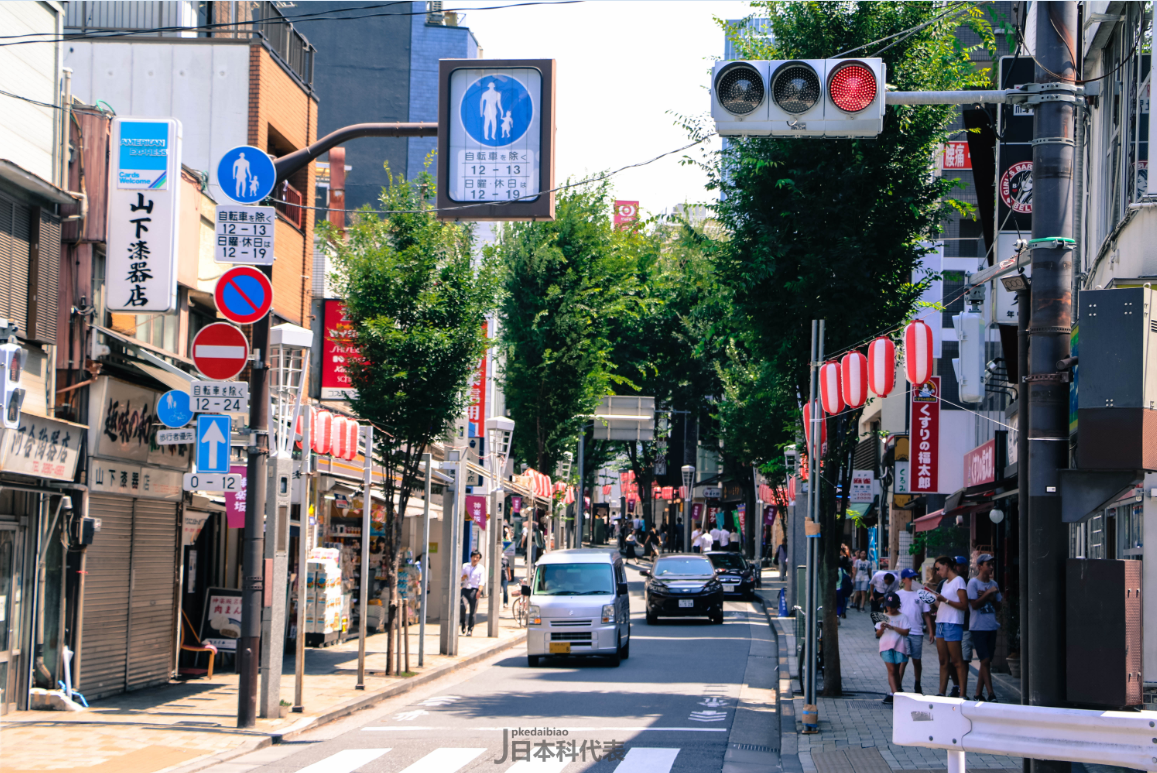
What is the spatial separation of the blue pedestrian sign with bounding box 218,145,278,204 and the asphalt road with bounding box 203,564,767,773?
623 cm

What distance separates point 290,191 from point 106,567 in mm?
9796

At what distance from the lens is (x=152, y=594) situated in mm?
16859

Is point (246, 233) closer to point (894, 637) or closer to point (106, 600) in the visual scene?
point (106, 600)

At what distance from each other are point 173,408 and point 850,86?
997cm

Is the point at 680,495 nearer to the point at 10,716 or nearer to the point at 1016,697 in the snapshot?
A: the point at 1016,697

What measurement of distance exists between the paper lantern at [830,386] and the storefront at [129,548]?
9103 mm

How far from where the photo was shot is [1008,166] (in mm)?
16969

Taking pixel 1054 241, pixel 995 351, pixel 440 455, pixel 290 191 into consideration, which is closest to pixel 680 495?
pixel 440 455

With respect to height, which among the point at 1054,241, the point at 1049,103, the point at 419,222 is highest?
the point at 419,222

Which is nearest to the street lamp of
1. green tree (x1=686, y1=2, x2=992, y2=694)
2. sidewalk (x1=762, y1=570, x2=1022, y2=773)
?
sidewalk (x1=762, y1=570, x2=1022, y2=773)

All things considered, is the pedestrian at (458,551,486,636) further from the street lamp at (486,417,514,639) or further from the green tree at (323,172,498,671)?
the green tree at (323,172,498,671)

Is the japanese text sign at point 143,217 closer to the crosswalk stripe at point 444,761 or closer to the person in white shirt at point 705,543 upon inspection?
the crosswalk stripe at point 444,761

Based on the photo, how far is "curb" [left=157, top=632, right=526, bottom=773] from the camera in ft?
36.9

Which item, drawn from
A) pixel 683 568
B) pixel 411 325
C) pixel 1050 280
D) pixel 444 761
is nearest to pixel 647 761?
pixel 444 761
